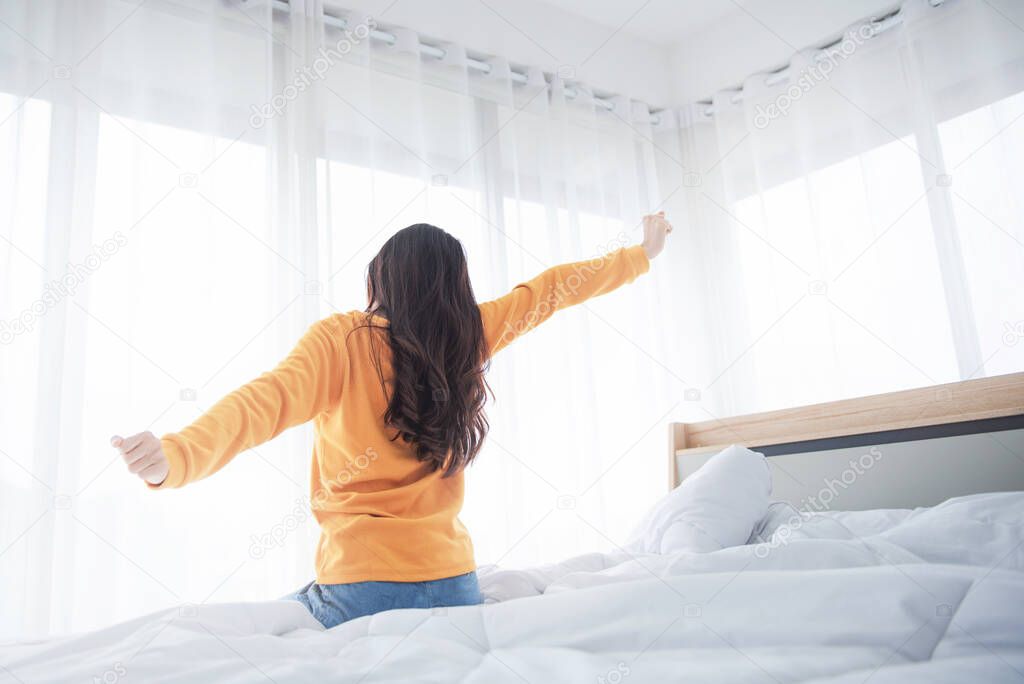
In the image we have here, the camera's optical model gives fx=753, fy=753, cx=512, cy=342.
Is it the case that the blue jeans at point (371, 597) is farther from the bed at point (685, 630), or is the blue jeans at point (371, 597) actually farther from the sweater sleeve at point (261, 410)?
the sweater sleeve at point (261, 410)

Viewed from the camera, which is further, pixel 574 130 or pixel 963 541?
pixel 574 130

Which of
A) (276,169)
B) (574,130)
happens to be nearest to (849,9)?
(574,130)

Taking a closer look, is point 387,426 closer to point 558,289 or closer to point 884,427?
point 558,289

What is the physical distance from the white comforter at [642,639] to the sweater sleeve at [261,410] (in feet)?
0.58

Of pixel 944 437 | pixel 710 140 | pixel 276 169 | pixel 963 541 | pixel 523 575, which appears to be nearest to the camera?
pixel 963 541

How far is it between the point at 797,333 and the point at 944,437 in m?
1.08

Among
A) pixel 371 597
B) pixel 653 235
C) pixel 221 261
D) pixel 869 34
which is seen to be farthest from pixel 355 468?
pixel 869 34

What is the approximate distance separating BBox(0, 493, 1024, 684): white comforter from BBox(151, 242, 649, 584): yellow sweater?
0.21 m

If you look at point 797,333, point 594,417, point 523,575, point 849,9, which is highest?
point 849,9

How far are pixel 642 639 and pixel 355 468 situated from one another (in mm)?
579

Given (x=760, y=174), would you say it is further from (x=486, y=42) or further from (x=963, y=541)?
(x=963, y=541)

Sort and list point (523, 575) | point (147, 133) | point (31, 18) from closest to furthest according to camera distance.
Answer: point (523, 575) → point (31, 18) → point (147, 133)

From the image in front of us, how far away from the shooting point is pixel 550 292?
1.49 m

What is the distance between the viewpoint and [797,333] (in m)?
2.78
